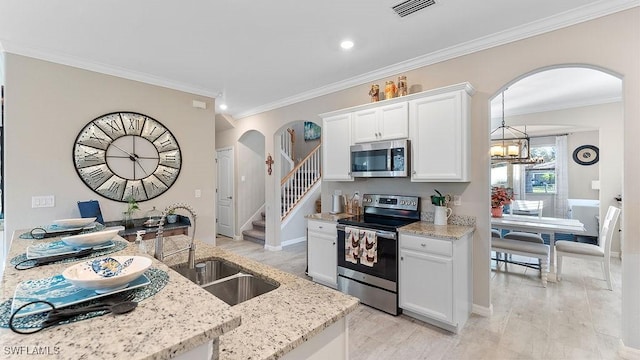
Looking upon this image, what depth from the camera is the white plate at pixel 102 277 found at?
2.88 ft

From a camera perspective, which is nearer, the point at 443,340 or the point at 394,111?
the point at 443,340

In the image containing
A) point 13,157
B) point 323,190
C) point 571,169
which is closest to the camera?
point 13,157

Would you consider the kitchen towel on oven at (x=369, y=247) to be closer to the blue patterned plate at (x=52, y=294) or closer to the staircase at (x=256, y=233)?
the blue patterned plate at (x=52, y=294)

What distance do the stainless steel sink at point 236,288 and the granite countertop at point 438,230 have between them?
68.2 inches

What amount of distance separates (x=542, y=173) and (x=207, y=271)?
8.48 m

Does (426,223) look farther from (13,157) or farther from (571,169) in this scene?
(571,169)

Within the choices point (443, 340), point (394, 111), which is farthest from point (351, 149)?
point (443, 340)

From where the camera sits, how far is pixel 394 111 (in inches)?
125

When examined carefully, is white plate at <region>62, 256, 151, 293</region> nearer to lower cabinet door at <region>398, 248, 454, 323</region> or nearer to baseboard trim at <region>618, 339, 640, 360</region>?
lower cabinet door at <region>398, 248, 454, 323</region>

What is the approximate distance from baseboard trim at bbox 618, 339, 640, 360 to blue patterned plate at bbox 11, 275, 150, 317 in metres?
3.41

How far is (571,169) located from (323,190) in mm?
6497

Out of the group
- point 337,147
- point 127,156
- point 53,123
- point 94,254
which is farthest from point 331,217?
point 53,123

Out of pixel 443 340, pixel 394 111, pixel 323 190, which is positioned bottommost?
pixel 443 340

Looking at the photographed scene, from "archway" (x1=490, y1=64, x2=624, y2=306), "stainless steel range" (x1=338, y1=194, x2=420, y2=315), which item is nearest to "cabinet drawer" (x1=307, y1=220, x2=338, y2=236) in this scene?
"stainless steel range" (x1=338, y1=194, x2=420, y2=315)
